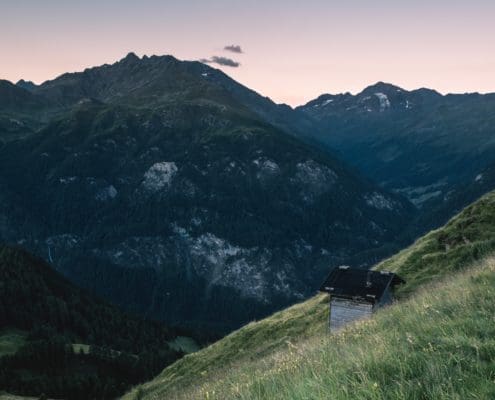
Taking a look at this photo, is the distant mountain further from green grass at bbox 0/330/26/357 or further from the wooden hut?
the wooden hut

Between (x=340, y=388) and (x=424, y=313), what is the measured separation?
490cm

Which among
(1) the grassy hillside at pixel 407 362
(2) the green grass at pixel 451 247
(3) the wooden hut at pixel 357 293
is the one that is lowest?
(3) the wooden hut at pixel 357 293

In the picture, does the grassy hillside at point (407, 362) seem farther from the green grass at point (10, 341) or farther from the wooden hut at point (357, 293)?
the green grass at point (10, 341)

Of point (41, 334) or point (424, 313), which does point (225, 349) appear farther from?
point (41, 334)

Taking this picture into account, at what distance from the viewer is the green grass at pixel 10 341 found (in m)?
137

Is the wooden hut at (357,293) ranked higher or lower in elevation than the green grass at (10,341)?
higher

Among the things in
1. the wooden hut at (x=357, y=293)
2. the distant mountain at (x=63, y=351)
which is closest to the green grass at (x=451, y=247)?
the wooden hut at (x=357, y=293)

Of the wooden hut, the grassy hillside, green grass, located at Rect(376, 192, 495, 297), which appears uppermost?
the grassy hillside

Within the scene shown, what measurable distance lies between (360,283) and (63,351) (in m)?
122

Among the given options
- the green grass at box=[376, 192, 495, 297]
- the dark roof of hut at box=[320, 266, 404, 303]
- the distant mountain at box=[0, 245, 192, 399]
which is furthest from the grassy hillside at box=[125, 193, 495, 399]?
the distant mountain at box=[0, 245, 192, 399]

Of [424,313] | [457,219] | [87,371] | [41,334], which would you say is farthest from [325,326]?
[41,334]

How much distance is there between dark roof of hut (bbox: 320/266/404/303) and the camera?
35.9 metres

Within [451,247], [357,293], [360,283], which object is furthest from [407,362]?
[451,247]

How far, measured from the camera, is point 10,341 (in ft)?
486
